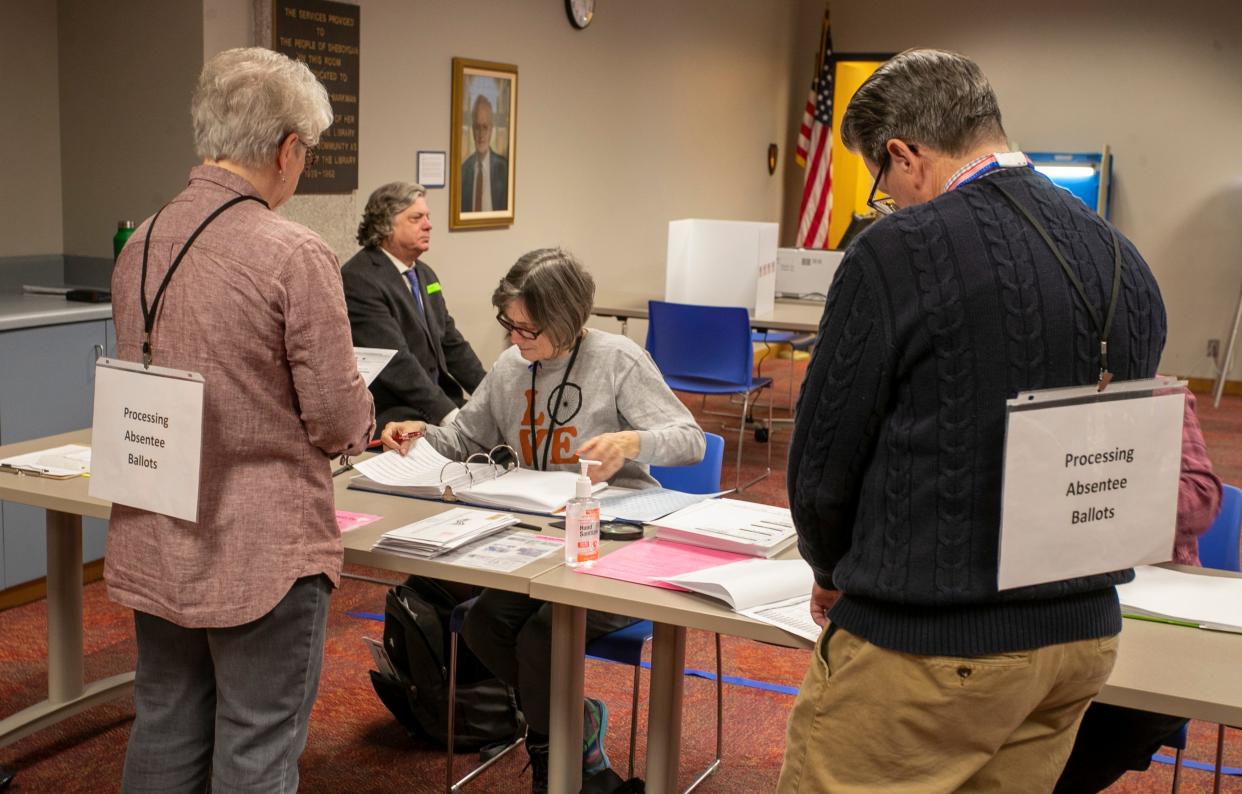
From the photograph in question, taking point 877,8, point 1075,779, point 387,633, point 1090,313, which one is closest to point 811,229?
point 877,8

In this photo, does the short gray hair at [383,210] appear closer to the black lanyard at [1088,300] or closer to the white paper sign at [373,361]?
the white paper sign at [373,361]

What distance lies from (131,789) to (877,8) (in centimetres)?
949

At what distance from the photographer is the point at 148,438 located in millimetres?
1930

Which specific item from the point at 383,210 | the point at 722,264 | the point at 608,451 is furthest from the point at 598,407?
the point at 722,264

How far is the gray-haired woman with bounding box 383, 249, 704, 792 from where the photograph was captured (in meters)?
2.73

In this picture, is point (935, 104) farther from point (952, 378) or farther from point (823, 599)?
point (823, 599)

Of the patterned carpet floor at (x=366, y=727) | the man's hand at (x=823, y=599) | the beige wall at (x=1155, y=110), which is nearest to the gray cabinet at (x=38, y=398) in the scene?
the patterned carpet floor at (x=366, y=727)

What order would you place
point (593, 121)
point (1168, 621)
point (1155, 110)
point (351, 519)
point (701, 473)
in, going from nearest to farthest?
point (1168, 621)
point (351, 519)
point (701, 473)
point (593, 121)
point (1155, 110)

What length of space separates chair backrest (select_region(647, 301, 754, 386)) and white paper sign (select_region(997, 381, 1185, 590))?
163 inches

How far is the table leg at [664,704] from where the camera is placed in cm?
236

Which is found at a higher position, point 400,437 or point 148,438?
point 148,438

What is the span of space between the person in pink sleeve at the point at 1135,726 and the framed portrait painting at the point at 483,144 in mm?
4179

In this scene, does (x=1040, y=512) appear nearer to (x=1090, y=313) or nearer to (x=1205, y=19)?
(x=1090, y=313)

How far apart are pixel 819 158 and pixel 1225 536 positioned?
7.85 metres
